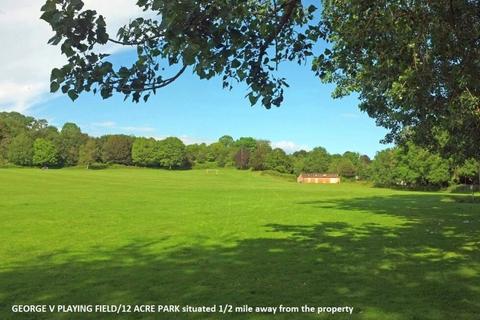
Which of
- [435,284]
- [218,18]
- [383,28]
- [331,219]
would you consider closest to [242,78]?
[218,18]

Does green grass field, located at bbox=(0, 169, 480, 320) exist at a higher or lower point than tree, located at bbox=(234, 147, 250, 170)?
lower

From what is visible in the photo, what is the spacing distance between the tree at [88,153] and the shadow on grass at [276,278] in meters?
138

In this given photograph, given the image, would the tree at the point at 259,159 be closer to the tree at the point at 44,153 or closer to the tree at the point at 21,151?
the tree at the point at 44,153

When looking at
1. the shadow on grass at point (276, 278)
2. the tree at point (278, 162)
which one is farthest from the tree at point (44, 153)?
the shadow on grass at point (276, 278)

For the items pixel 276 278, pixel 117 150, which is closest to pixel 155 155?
pixel 117 150

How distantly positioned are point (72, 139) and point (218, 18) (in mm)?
158664

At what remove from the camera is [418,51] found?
41.7 feet

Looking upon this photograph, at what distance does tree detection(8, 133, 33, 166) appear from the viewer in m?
143

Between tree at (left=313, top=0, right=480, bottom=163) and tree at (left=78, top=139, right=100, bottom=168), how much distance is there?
139 meters

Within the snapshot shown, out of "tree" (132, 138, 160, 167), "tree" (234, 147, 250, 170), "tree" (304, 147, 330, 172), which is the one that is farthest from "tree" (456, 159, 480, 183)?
"tree" (132, 138, 160, 167)

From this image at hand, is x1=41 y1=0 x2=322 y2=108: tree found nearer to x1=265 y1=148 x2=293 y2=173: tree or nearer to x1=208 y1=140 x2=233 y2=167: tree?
x1=265 y1=148 x2=293 y2=173: tree

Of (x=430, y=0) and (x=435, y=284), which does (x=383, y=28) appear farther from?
(x=435, y=284)

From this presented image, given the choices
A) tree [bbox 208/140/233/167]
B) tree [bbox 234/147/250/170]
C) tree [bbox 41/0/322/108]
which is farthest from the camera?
tree [bbox 208/140/233/167]

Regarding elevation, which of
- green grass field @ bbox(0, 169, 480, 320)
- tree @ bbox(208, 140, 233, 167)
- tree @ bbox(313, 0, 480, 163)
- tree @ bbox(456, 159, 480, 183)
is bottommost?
green grass field @ bbox(0, 169, 480, 320)
